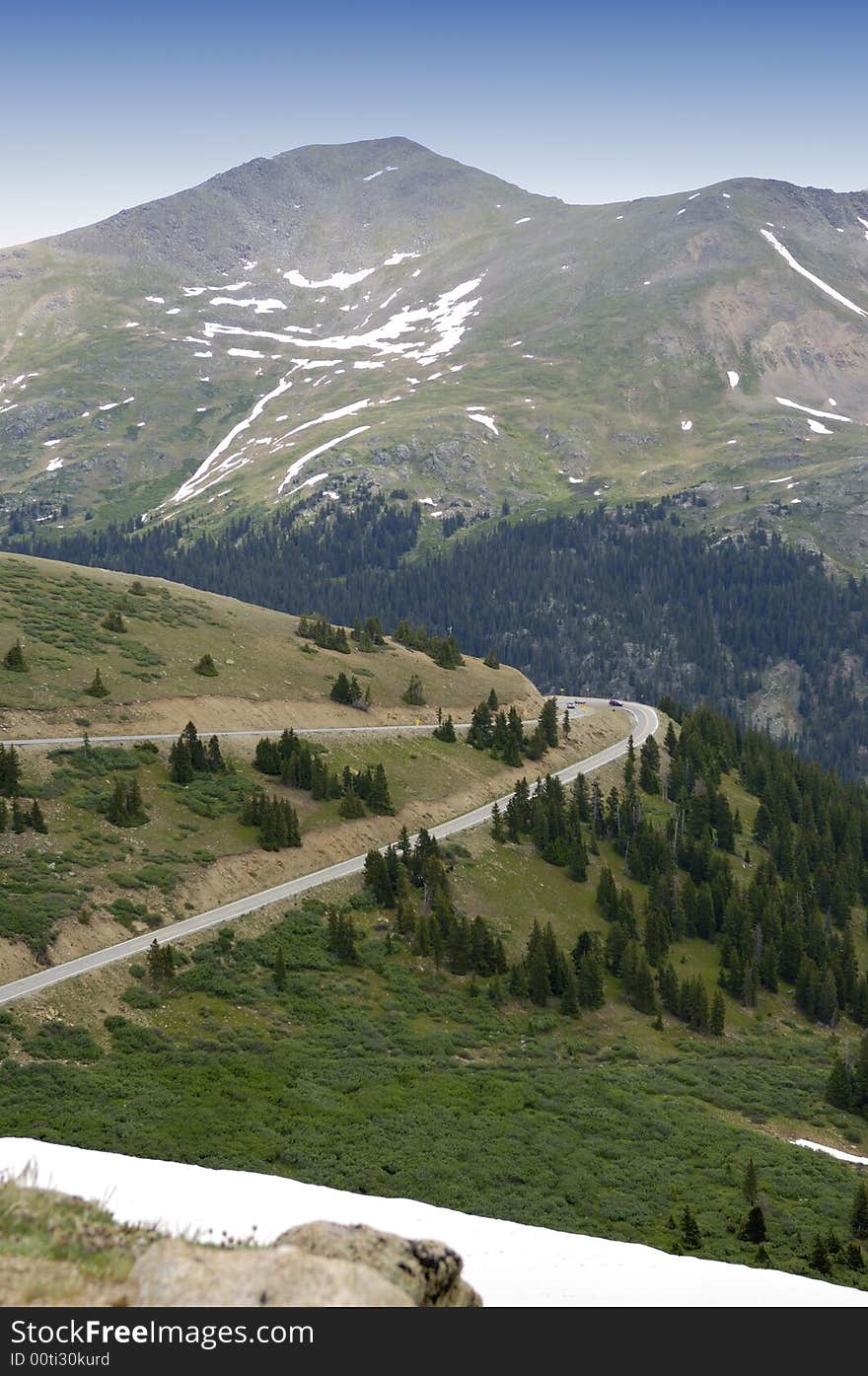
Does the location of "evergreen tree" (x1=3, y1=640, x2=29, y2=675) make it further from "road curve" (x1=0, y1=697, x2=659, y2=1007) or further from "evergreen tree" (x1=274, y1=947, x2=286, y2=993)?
"evergreen tree" (x1=274, y1=947, x2=286, y2=993)

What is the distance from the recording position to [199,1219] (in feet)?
82.5

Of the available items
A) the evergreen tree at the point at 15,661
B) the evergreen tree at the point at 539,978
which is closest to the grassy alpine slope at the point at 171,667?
the evergreen tree at the point at 15,661

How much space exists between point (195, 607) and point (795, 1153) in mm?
82350

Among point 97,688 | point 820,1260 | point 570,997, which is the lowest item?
point 570,997

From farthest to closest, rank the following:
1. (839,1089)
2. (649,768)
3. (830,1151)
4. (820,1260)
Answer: (649,768)
(839,1089)
(830,1151)
(820,1260)

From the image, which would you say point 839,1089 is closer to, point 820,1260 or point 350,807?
point 820,1260

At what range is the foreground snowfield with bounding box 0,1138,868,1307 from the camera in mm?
23141

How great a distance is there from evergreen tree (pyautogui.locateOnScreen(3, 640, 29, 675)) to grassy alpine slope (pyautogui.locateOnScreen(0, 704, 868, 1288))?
30.8 metres

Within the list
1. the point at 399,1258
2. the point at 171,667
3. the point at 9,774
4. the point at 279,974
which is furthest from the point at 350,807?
the point at 399,1258

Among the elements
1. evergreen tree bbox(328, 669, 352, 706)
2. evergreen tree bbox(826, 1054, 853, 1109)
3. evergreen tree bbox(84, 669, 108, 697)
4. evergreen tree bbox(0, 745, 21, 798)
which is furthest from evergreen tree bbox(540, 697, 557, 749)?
evergreen tree bbox(0, 745, 21, 798)

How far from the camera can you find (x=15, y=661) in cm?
7894

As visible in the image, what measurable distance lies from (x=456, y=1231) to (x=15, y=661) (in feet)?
207

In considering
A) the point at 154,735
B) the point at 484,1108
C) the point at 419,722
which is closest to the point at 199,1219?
the point at 484,1108
